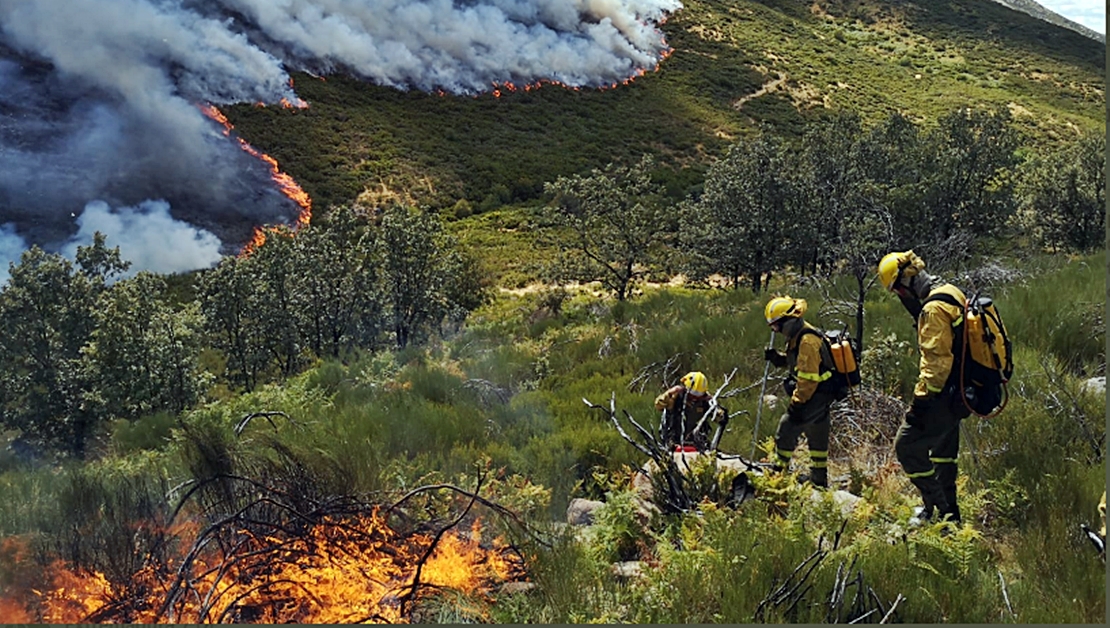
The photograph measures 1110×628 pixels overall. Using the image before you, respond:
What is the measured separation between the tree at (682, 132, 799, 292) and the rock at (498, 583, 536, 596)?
13745 mm

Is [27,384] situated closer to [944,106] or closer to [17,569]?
[17,569]

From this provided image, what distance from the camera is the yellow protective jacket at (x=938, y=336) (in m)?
4.30

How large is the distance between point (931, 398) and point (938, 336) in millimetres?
→ 406

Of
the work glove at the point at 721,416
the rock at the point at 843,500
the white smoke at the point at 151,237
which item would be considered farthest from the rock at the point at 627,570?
the white smoke at the point at 151,237

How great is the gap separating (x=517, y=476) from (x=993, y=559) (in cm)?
279

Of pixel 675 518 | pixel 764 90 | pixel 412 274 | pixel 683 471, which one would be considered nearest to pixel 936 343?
pixel 683 471

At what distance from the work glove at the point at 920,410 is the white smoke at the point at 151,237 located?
81.2 ft

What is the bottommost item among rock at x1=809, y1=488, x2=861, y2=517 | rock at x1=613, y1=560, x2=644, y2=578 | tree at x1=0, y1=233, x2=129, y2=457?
tree at x1=0, y1=233, x2=129, y2=457

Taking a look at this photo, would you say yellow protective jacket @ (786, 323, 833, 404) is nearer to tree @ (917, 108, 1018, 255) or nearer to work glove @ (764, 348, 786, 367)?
work glove @ (764, 348, 786, 367)

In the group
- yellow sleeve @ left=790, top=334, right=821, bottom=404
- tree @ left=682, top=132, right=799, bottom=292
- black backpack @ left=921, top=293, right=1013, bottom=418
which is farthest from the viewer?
tree @ left=682, top=132, right=799, bottom=292

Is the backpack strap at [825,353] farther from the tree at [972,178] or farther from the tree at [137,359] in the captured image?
the tree at [972,178]

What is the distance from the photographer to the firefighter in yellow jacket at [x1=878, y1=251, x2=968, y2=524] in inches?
171

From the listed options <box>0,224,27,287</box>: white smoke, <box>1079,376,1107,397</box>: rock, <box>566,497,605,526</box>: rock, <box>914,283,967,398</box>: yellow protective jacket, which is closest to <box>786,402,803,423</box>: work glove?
<box>914,283,967,398</box>: yellow protective jacket

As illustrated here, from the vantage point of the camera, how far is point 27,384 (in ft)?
34.9
